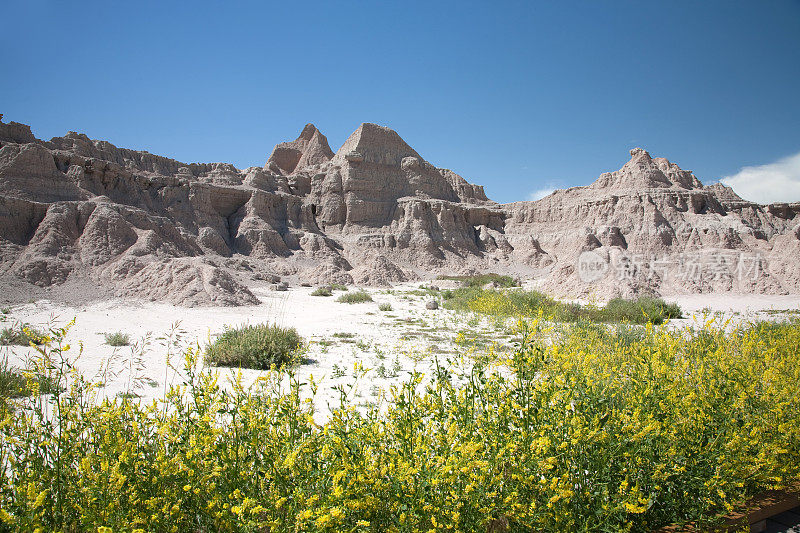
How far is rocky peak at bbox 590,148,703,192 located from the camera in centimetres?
5838

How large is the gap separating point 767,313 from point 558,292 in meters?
8.40

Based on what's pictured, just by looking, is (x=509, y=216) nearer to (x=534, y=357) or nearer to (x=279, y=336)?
(x=279, y=336)

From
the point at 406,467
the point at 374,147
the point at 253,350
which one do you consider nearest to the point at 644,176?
the point at 374,147

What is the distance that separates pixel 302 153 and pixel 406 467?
245ft

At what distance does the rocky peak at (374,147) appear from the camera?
60.5 meters

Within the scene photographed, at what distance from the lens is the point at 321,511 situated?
210 centimetres

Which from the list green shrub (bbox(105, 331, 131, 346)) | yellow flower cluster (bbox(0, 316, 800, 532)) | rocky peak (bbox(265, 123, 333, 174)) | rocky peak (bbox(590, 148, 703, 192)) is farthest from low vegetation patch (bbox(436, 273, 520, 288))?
rocky peak (bbox(265, 123, 333, 174))

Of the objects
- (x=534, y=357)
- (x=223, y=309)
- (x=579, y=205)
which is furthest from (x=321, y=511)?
(x=579, y=205)

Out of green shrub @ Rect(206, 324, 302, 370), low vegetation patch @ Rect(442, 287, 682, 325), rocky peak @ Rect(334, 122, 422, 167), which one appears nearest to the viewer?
green shrub @ Rect(206, 324, 302, 370)

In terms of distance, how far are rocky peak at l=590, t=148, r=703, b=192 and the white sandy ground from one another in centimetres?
4146

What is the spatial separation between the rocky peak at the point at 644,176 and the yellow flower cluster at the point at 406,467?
61.9 meters

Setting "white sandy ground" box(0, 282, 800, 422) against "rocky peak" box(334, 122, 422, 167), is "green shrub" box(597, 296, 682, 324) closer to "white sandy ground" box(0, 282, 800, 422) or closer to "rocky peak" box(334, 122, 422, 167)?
"white sandy ground" box(0, 282, 800, 422)

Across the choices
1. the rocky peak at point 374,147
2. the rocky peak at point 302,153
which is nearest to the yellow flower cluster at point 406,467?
the rocky peak at point 374,147

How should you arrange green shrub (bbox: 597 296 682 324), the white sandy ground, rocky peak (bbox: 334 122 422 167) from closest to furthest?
the white sandy ground, green shrub (bbox: 597 296 682 324), rocky peak (bbox: 334 122 422 167)
